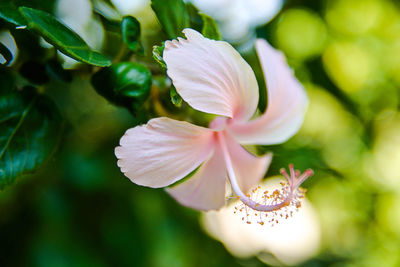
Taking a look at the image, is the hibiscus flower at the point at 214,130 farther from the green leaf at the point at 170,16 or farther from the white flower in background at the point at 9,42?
the white flower in background at the point at 9,42

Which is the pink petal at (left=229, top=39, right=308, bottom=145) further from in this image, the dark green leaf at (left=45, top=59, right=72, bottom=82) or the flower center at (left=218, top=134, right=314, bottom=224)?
the dark green leaf at (left=45, top=59, right=72, bottom=82)

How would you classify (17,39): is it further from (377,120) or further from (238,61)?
(377,120)

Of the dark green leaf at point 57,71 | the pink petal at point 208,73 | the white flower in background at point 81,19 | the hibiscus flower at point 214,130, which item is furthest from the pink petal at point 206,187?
the white flower in background at point 81,19

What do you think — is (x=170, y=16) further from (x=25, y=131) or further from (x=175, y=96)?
(x=25, y=131)

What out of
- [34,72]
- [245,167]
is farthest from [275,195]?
[34,72]

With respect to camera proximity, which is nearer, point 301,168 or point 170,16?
point 170,16
